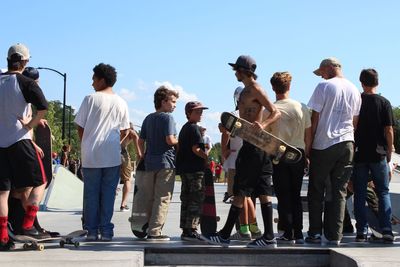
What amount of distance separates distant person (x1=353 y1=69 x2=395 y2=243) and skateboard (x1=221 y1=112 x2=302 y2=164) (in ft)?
4.39

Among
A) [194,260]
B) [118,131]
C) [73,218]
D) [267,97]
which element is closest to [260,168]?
[267,97]

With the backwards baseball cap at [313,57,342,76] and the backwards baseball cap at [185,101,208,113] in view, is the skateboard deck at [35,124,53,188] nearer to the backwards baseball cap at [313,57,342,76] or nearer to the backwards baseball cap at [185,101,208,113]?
the backwards baseball cap at [185,101,208,113]

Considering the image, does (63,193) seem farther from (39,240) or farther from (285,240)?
(285,240)

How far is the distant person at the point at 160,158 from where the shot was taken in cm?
782

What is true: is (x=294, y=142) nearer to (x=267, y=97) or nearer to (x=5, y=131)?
(x=267, y=97)

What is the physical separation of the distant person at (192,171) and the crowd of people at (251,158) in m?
0.01

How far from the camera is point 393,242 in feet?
25.8

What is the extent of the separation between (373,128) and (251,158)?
171 cm

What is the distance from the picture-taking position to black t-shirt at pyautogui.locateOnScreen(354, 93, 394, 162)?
7.81 meters

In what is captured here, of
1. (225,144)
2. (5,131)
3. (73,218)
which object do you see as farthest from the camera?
(73,218)

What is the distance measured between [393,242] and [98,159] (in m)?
3.51

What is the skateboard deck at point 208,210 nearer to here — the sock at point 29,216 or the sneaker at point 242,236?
the sneaker at point 242,236

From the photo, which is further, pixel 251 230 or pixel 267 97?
pixel 251 230

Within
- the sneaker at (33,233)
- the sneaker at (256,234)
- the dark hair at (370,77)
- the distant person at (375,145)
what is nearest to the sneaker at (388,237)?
the distant person at (375,145)
